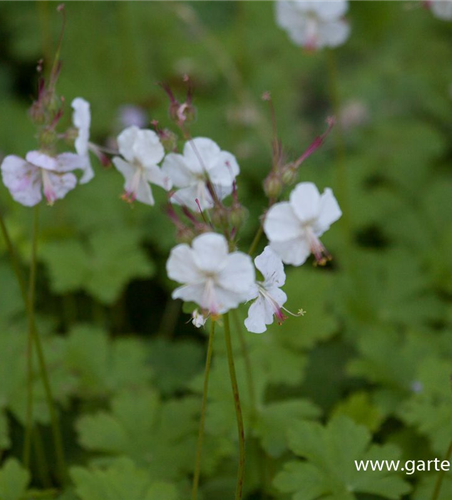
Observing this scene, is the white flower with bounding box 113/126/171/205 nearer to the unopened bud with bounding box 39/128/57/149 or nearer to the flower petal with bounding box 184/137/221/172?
the flower petal with bounding box 184/137/221/172

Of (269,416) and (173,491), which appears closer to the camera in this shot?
(173,491)

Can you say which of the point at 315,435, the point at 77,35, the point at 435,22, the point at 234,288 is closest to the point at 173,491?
the point at 315,435

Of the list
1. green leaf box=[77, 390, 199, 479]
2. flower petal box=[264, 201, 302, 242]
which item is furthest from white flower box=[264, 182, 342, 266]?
green leaf box=[77, 390, 199, 479]

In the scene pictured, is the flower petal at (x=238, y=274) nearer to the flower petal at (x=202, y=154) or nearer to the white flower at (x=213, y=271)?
the white flower at (x=213, y=271)

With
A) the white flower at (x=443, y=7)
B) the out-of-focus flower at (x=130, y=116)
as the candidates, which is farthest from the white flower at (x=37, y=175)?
the out-of-focus flower at (x=130, y=116)

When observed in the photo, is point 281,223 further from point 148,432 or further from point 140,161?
point 148,432

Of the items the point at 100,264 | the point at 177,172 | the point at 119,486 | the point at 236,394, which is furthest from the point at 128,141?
the point at 100,264

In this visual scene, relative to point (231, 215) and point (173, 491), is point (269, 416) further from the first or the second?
point (231, 215)
